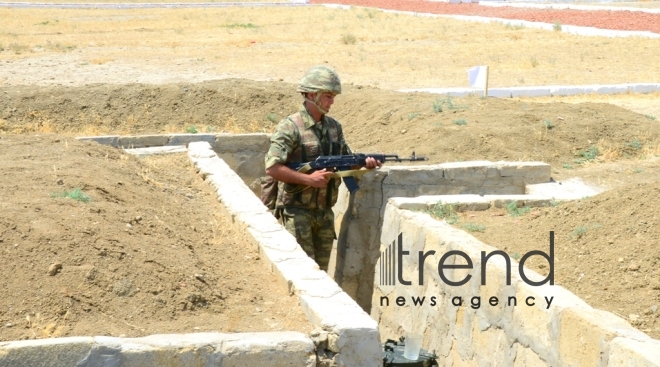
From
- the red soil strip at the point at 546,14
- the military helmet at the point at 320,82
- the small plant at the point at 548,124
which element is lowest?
the small plant at the point at 548,124

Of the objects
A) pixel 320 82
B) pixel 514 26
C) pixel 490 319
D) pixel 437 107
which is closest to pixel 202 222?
pixel 320 82

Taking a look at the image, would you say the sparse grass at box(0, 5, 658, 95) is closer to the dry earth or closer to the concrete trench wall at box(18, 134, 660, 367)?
the dry earth

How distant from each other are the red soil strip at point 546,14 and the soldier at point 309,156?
21.9 m

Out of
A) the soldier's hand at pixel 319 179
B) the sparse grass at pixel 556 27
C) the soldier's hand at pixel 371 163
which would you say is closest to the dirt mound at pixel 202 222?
the soldier's hand at pixel 319 179

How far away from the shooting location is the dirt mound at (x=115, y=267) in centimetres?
412

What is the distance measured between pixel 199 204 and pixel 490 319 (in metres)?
2.19

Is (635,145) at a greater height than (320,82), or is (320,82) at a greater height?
(320,82)

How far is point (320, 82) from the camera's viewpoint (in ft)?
22.4

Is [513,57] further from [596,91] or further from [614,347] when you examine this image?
[614,347]

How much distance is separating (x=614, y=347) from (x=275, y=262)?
1.73 meters

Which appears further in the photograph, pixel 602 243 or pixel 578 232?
pixel 578 232

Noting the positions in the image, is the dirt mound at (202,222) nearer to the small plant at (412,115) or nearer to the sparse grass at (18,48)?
the small plant at (412,115)

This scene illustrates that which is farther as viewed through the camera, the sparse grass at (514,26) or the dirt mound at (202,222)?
the sparse grass at (514,26)

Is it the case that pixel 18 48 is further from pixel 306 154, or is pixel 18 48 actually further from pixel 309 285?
pixel 309 285
